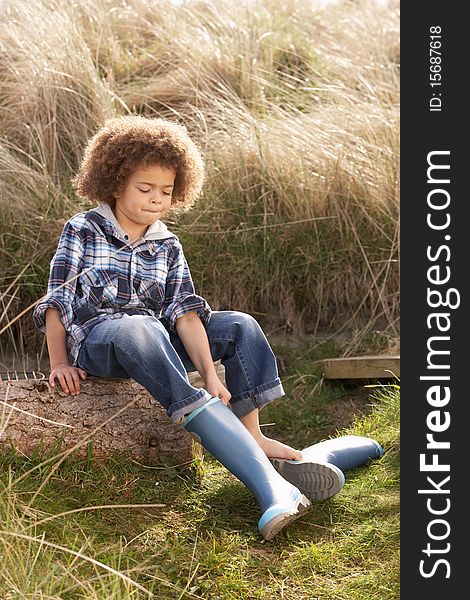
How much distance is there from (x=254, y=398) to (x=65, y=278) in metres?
0.75

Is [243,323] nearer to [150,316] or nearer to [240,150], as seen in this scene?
[150,316]

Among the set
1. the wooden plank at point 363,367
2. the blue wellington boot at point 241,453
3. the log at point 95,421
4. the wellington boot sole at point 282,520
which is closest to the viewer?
the wellington boot sole at point 282,520

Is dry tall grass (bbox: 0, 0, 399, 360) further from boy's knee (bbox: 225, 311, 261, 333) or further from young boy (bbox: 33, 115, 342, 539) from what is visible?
boy's knee (bbox: 225, 311, 261, 333)

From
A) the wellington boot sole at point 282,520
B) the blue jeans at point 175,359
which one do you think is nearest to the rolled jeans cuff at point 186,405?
the blue jeans at point 175,359

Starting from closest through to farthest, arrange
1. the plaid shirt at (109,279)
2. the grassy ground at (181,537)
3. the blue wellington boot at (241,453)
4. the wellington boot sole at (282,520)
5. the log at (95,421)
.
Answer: the grassy ground at (181,537)
the wellington boot sole at (282,520)
the blue wellington boot at (241,453)
the log at (95,421)
the plaid shirt at (109,279)

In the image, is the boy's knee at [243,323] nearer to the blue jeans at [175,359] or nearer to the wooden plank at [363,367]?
the blue jeans at [175,359]

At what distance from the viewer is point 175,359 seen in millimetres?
3197

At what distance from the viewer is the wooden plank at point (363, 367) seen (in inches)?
176

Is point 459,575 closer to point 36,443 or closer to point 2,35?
point 36,443

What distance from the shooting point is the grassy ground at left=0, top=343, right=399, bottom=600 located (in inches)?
101

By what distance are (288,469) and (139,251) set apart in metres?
0.89

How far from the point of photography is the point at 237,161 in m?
5.44

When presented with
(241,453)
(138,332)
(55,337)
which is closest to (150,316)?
(138,332)

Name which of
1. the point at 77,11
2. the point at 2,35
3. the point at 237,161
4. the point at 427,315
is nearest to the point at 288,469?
the point at 427,315
